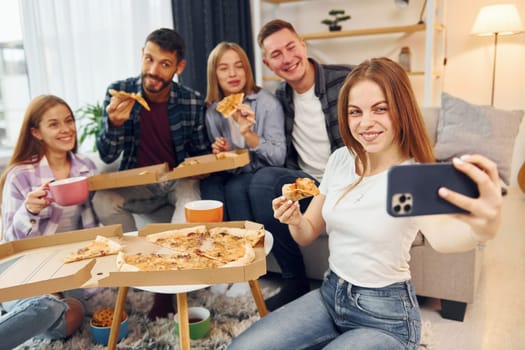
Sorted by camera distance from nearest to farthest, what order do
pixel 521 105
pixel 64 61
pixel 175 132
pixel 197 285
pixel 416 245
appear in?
pixel 197 285 → pixel 416 245 → pixel 175 132 → pixel 64 61 → pixel 521 105

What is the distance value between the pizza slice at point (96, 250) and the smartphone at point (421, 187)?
850 millimetres

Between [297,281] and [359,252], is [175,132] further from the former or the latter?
[359,252]

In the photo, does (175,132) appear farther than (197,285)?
Yes

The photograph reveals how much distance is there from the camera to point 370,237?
122 cm

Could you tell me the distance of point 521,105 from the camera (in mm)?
3943

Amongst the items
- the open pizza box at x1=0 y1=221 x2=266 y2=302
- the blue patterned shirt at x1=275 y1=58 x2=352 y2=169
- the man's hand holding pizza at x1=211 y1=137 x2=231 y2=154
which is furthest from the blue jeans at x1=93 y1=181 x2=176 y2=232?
the open pizza box at x1=0 y1=221 x2=266 y2=302

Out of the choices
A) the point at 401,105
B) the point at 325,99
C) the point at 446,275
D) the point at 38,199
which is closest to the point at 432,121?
the point at 325,99

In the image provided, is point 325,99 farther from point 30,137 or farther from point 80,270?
point 80,270

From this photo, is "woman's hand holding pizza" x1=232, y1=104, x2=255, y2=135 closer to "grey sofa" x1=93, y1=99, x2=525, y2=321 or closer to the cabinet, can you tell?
"grey sofa" x1=93, y1=99, x2=525, y2=321

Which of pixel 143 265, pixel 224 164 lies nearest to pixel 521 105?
pixel 224 164

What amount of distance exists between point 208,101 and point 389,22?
248 centimetres

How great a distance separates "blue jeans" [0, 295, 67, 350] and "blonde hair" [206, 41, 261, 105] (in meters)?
1.19

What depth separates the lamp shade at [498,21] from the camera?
350 cm

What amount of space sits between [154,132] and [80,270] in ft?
3.92
